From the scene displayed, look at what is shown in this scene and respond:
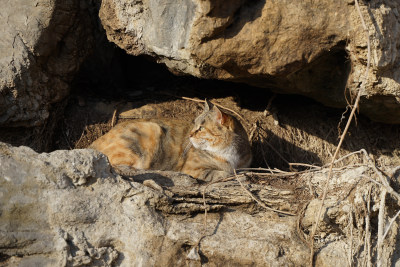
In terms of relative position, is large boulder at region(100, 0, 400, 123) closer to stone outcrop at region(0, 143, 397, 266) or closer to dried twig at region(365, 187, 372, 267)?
stone outcrop at region(0, 143, 397, 266)

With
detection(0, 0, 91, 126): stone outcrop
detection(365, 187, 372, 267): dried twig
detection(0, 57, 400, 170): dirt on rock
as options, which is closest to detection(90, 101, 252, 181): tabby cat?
detection(0, 57, 400, 170): dirt on rock

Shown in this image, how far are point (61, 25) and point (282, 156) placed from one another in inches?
114

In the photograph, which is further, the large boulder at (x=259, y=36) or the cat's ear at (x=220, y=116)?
the cat's ear at (x=220, y=116)

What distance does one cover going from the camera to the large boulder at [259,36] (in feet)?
15.4

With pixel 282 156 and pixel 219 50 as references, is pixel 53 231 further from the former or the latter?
pixel 282 156

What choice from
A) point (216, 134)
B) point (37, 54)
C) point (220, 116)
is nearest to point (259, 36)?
point (220, 116)

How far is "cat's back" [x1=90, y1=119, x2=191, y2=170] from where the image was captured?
18.2 ft

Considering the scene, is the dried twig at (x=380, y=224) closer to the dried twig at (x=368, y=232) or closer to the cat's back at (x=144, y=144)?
the dried twig at (x=368, y=232)

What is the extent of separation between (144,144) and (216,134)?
80 cm

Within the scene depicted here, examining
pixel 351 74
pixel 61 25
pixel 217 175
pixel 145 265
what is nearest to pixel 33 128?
pixel 61 25

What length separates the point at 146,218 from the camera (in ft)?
12.4

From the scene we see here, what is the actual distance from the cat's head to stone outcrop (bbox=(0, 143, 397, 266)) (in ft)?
4.24

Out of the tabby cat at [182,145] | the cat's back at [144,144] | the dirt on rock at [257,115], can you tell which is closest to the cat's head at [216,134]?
the tabby cat at [182,145]

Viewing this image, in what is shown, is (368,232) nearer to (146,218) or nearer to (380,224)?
(380,224)
